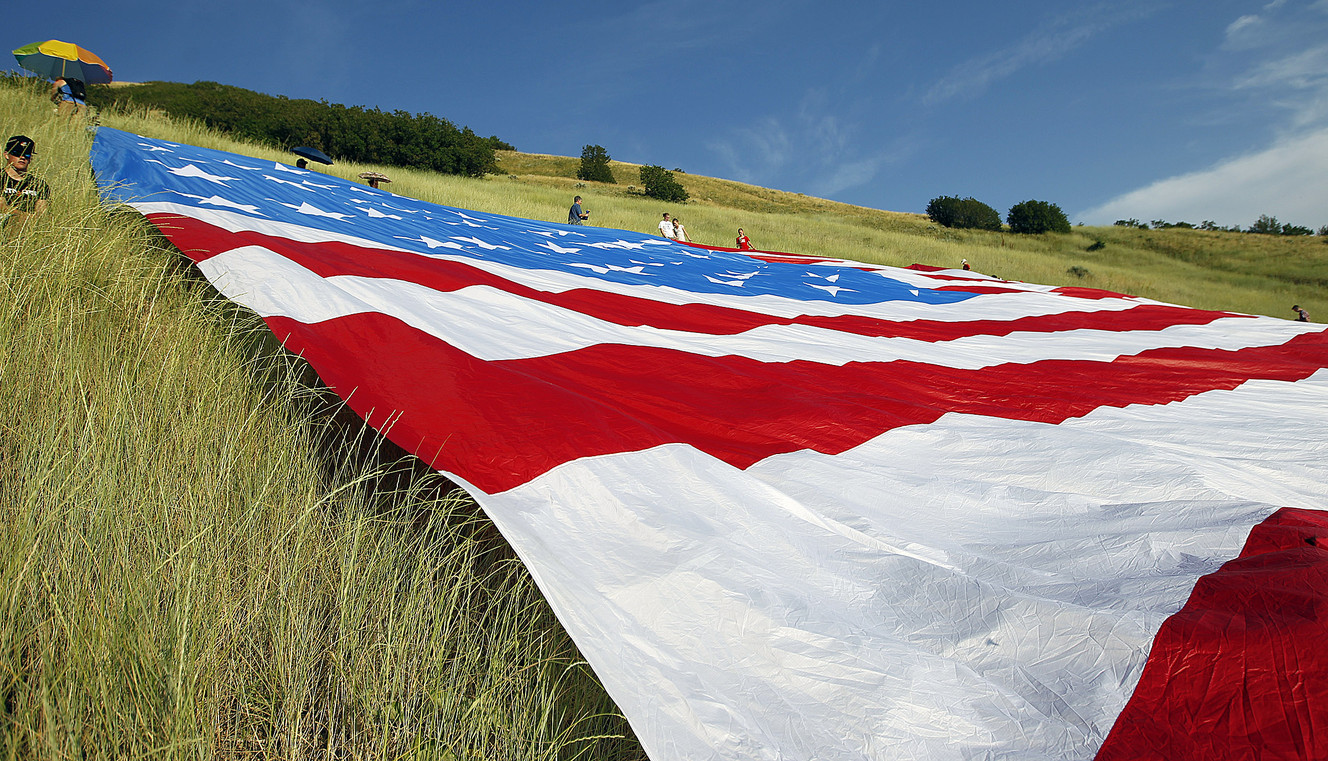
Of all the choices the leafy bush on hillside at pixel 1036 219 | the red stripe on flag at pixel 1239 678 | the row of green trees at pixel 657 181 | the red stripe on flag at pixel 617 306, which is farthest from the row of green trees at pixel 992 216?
the red stripe on flag at pixel 1239 678

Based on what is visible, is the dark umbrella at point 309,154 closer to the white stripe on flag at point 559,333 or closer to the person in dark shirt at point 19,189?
the person in dark shirt at point 19,189

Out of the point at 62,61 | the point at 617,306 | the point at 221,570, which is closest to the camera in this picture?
the point at 221,570

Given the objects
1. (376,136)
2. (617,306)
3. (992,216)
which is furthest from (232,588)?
(992,216)

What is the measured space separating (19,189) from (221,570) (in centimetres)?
240

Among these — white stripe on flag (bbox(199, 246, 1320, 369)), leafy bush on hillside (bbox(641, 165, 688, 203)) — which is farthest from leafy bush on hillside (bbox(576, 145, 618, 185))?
white stripe on flag (bbox(199, 246, 1320, 369))

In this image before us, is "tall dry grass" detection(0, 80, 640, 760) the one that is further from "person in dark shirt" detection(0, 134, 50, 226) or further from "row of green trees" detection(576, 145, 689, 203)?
"row of green trees" detection(576, 145, 689, 203)

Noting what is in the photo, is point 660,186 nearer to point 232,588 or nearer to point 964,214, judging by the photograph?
point 964,214

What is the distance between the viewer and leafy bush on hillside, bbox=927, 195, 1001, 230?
3309 cm

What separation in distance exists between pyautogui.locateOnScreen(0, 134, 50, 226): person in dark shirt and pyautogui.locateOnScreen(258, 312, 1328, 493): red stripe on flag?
1098 millimetres

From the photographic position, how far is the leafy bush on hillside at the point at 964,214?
33094mm

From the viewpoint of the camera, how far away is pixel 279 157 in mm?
10781

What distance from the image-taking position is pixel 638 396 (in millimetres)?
2020

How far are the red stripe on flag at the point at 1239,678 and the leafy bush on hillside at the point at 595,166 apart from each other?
33.7 metres

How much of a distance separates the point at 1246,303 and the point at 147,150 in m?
21.2
